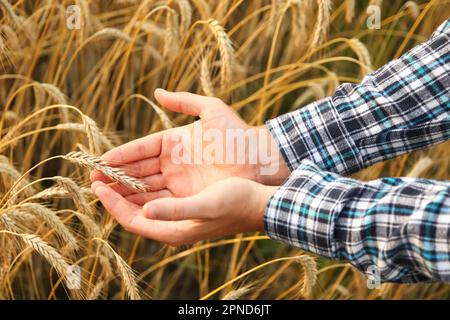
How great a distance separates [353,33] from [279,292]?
698 millimetres

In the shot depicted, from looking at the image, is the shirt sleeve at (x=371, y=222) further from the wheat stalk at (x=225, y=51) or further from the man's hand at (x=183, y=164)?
the wheat stalk at (x=225, y=51)

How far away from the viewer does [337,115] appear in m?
1.13

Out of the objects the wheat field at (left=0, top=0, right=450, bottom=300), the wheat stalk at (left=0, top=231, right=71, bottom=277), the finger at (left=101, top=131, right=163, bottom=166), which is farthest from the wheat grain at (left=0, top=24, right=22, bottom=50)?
the wheat stalk at (left=0, top=231, right=71, bottom=277)

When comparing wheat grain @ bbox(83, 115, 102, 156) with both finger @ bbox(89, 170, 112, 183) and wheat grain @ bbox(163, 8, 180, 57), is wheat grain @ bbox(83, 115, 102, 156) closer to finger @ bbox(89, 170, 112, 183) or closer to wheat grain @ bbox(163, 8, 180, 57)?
finger @ bbox(89, 170, 112, 183)

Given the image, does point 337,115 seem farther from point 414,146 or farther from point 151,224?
point 151,224

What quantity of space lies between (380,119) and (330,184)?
230 millimetres

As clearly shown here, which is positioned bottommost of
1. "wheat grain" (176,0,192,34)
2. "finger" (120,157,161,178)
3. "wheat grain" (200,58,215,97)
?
"finger" (120,157,161,178)

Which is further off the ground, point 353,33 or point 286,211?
point 353,33

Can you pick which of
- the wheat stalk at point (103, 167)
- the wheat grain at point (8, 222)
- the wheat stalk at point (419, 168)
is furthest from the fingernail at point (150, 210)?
the wheat stalk at point (419, 168)

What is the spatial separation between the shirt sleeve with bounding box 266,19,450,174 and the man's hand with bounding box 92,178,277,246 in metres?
0.19

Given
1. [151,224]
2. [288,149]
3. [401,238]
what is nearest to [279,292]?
[288,149]

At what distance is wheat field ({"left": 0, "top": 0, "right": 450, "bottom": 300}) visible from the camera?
1.24 metres

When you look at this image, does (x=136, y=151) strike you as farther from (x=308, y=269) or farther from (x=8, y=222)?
(x=308, y=269)

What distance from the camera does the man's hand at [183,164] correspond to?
110 centimetres
